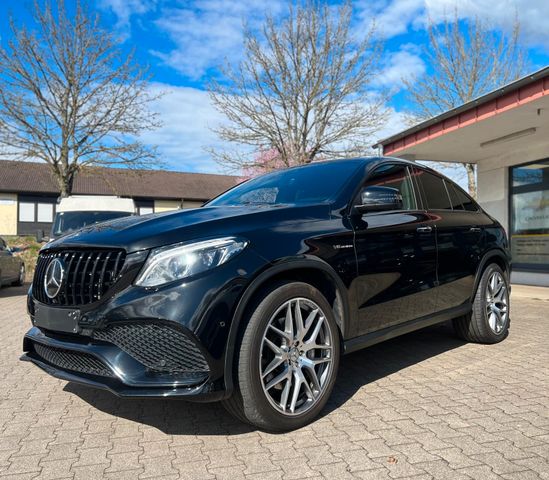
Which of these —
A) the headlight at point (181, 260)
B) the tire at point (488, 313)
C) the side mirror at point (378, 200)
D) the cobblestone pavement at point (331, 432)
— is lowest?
the cobblestone pavement at point (331, 432)

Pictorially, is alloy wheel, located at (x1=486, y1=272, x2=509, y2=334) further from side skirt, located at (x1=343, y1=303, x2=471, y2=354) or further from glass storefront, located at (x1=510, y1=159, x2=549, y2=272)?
glass storefront, located at (x1=510, y1=159, x2=549, y2=272)

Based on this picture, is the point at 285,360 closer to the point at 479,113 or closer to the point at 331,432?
the point at 331,432

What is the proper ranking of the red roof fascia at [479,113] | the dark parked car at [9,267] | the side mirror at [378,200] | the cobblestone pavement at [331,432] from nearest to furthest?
1. the cobblestone pavement at [331,432]
2. the side mirror at [378,200]
3. the red roof fascia at [479,113]
4. the dark parked car at [9,267]

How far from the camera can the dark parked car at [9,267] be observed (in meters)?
11.5

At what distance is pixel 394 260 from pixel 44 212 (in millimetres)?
35441

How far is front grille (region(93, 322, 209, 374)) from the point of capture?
8.29ft

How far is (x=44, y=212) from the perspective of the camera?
34.5 meters

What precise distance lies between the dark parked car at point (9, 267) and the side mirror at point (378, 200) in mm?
10425

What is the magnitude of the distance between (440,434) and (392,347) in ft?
7.32

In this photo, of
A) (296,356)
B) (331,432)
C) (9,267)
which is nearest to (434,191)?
(296,356)

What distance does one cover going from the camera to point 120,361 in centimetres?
256

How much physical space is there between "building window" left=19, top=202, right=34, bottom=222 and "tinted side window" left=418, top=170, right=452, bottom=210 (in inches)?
1366

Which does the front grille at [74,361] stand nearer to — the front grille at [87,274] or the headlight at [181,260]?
the front grille at [87,274]

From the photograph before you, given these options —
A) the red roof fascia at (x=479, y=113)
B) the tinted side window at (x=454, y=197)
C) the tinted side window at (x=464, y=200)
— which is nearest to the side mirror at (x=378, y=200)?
the tinted side window at (x=454, y=197)
